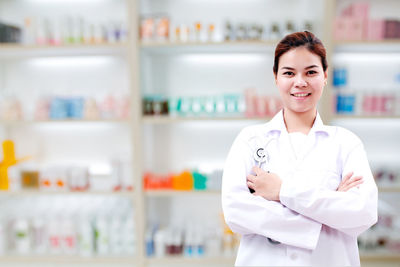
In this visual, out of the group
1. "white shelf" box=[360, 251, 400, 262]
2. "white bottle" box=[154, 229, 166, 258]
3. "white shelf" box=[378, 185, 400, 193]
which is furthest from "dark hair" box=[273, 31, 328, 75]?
"white shelf" box=[360, 251, 400, 262]

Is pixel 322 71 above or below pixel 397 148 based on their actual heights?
above

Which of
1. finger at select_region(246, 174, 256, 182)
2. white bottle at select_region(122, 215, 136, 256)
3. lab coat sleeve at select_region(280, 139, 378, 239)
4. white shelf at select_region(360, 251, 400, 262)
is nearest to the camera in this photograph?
lab coat sleeve at select_region(280, 139, 378, 239)

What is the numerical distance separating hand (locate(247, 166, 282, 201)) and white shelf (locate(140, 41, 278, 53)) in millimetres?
1567

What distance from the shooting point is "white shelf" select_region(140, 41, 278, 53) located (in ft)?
8.13

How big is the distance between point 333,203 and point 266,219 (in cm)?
22

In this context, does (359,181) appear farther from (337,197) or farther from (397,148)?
(397,148)

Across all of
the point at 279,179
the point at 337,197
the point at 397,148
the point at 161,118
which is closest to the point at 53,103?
the point at 161,118

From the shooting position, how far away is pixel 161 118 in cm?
258

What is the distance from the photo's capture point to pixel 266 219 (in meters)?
1.07

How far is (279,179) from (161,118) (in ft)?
5.24

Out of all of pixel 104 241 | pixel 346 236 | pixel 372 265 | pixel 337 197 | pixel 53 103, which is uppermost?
pixel 53 103

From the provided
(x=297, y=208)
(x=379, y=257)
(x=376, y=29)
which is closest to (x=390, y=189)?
(x=379, y=257)

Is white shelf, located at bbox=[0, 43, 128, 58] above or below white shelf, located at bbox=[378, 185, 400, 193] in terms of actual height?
above

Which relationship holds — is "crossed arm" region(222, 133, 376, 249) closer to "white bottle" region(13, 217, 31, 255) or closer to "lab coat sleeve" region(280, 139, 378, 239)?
"lab coat sleeve" region(280, 139, 378, 239)
